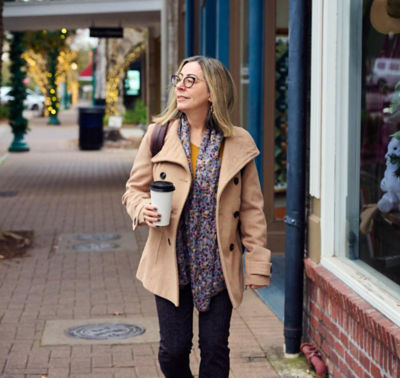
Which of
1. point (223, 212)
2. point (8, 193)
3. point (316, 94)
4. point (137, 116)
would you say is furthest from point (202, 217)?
point (137, 116)

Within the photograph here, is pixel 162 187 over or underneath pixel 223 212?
over

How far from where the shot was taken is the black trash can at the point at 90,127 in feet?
82.4

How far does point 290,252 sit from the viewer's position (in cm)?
567

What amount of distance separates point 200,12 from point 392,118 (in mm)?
7547

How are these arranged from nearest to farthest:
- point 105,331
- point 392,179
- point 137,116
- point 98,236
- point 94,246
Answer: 1. point 392,179
2. point 105,331
3. point 94,246
4. point 98,236
5. point 137,116

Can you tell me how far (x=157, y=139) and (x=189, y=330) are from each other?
902 mm

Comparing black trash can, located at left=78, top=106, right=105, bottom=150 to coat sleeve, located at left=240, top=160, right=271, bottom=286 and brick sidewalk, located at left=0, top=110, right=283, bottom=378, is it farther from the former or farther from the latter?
coat sleeve, located at left=240, top=160, right=271, bottom=286

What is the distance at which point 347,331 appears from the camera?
15.9 feet

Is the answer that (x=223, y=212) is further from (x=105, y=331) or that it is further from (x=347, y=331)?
(x=105, y=331)

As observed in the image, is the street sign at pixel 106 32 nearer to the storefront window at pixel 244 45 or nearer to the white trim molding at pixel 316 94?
the storefront window at pixel 244 45

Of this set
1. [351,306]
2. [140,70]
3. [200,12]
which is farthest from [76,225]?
[140,70]

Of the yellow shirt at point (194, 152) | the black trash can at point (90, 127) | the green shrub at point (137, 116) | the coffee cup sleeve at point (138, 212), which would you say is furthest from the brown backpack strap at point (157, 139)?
the green shrub at point (137, 116)

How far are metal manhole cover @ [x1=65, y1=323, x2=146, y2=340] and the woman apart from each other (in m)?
2.21

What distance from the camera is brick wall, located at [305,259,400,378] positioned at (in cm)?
417
